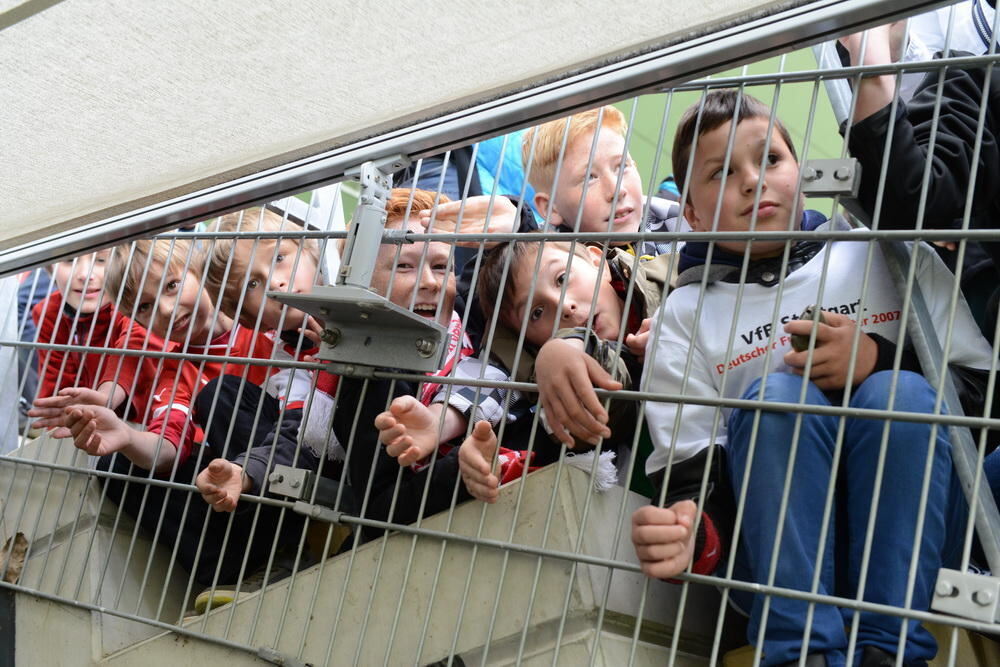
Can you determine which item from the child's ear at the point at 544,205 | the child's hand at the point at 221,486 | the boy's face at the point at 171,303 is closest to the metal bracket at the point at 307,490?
the child's hand at the point at 221,486

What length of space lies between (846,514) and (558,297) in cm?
84

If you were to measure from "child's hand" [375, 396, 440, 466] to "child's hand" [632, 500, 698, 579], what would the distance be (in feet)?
1.58

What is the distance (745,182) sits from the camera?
2018mm

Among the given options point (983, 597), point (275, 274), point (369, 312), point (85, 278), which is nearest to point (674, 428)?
point (983, 597)

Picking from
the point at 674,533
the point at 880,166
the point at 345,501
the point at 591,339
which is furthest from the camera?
the point at 345,501

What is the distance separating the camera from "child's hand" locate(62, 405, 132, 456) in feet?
8.30

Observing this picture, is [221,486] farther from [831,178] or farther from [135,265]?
[831,178]

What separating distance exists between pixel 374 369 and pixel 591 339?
0.42 metres

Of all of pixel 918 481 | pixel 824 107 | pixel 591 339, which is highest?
pixel 824 107

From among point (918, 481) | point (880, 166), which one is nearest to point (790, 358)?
point (918, 481)

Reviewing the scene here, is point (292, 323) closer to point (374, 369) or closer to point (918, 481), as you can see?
point (374, 369)

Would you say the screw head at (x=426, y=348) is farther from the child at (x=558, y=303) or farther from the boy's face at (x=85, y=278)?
the boy's face at (x=85, y=278)

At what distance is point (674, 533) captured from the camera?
1718mm

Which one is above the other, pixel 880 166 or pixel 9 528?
pixel 880 166
